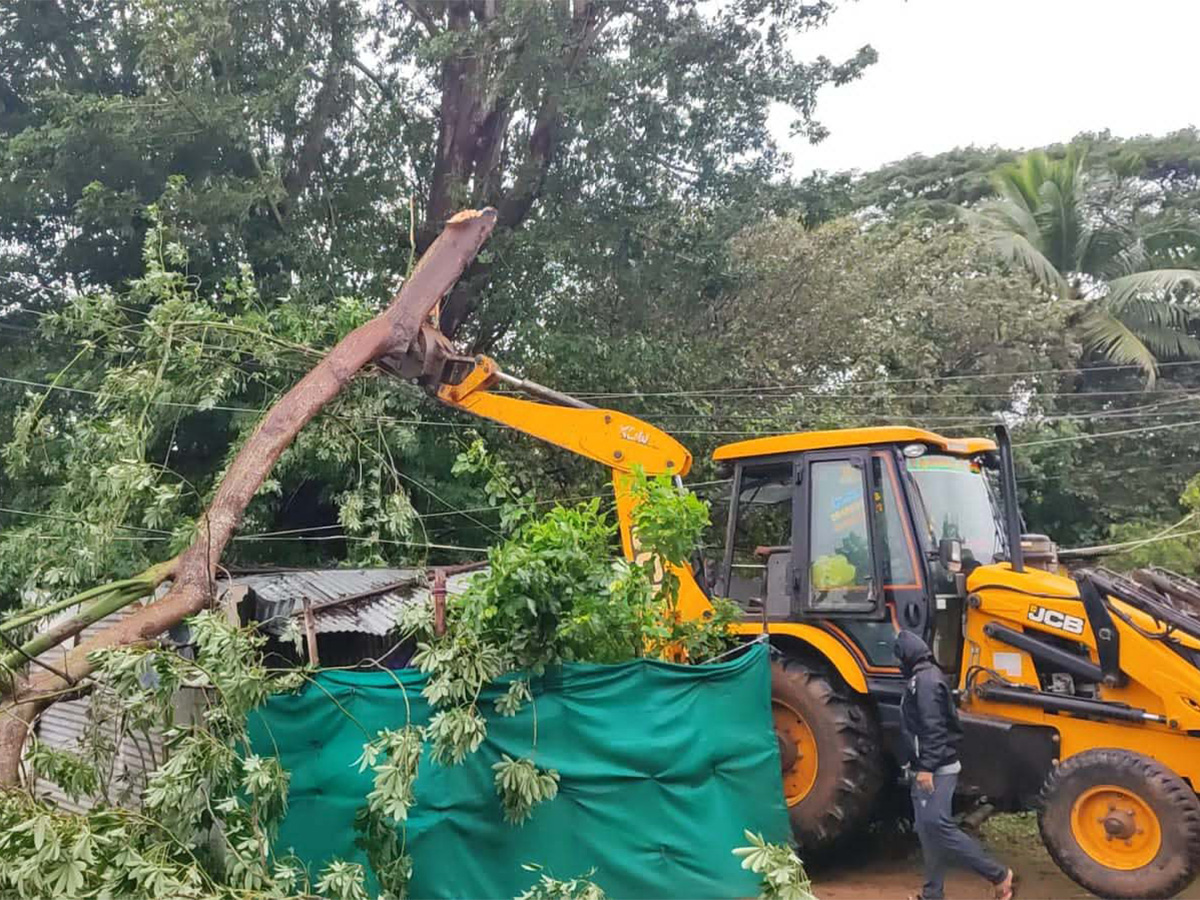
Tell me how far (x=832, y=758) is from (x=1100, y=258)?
16866 mm

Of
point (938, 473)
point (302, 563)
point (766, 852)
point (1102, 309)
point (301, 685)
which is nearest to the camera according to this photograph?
point (766, 852)

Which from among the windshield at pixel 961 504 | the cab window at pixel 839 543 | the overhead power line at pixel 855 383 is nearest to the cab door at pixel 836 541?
the cab window at pixel 839 543

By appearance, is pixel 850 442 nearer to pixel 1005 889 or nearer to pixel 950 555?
pixel 950 555

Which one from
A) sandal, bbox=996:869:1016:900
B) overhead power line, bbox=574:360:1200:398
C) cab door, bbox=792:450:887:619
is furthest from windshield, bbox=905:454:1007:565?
overhead power line, bbox=574:360:1200:398

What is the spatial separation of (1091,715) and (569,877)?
2953 mm

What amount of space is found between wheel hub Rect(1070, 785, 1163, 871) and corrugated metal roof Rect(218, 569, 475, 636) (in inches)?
174

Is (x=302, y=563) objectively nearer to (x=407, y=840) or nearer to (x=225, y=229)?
(x=225, y=229)

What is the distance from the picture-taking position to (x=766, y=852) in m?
4.27

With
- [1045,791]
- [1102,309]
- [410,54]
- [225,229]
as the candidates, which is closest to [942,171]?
[1102,309]

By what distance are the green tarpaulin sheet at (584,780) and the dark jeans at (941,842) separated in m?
0.76

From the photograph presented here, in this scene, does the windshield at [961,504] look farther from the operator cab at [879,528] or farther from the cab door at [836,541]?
the cab door at [836,541]

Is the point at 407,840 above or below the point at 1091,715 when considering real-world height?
below

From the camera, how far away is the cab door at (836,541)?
6195 mm

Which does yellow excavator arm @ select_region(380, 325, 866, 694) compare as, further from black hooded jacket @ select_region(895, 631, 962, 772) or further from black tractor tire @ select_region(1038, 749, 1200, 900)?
black tractor tire @ select_region(1038, 749, 1200, 900)
